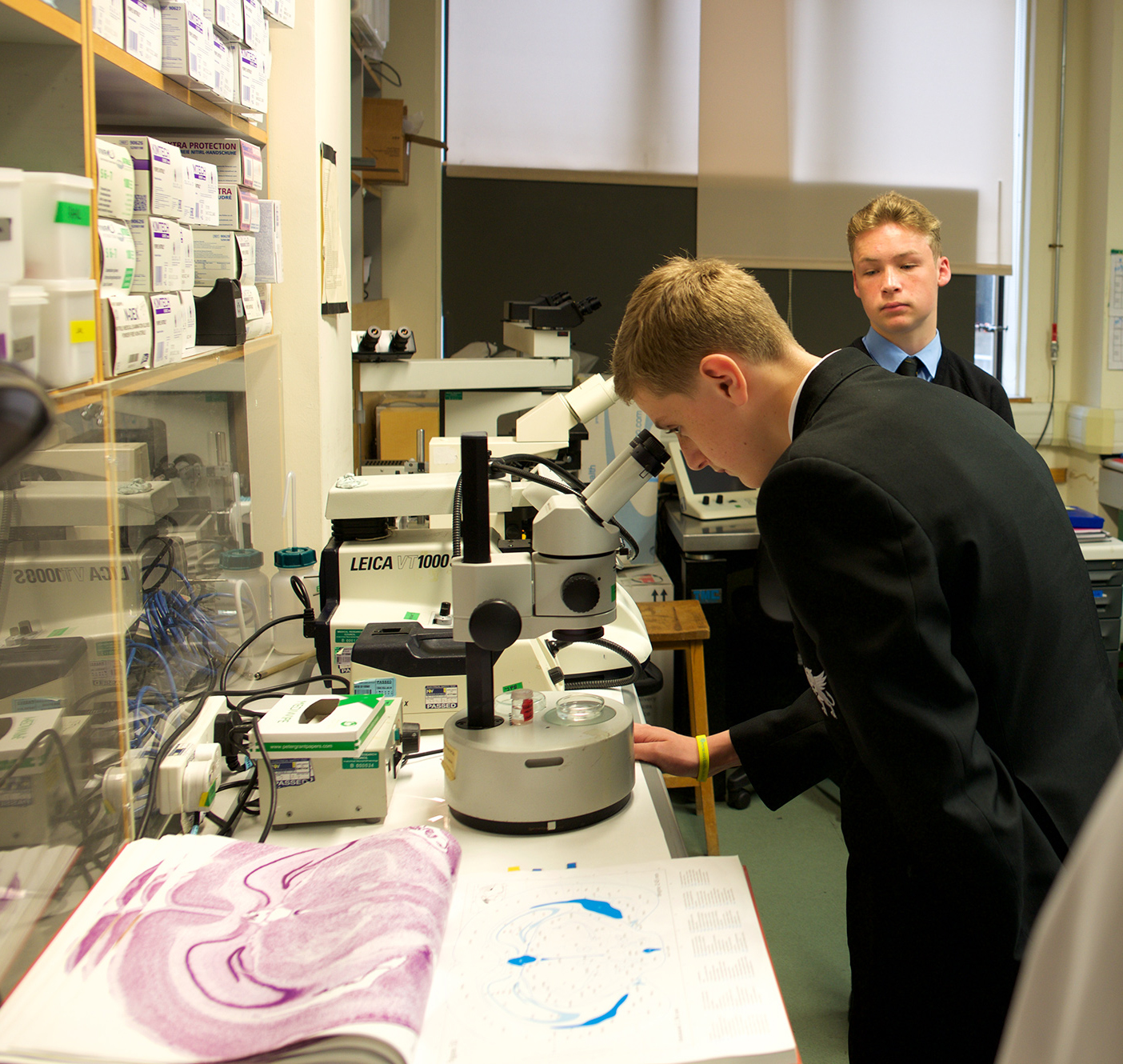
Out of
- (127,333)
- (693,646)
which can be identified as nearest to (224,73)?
(127,333)

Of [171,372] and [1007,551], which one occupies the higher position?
[171,372]

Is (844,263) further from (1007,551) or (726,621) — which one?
(1007,551)

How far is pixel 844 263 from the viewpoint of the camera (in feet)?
12.9

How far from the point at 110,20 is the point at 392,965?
41.6 inches

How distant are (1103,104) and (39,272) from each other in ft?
14.0

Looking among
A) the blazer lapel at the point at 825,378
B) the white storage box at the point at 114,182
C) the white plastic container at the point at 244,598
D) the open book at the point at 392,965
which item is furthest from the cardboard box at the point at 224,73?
the open book at the point at 392,965

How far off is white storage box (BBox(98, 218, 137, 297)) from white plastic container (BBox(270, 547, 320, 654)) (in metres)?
0.75

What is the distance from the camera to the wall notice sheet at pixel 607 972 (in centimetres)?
73

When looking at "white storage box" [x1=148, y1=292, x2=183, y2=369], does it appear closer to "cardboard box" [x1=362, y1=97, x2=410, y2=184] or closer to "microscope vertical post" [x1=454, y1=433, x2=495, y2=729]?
"microscope vertical post" [x1=454, y1=433, x2=495, y2=729]

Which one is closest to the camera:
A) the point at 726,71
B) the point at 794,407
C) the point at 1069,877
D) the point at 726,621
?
the point at 1069,877

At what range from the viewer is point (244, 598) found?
188 centimetres

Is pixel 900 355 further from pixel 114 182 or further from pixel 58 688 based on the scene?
pixel 58 688

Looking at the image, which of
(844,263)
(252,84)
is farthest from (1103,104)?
(252,84)

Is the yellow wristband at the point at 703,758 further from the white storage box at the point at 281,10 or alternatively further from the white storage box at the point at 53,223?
the white storage box at the point at 281,10
